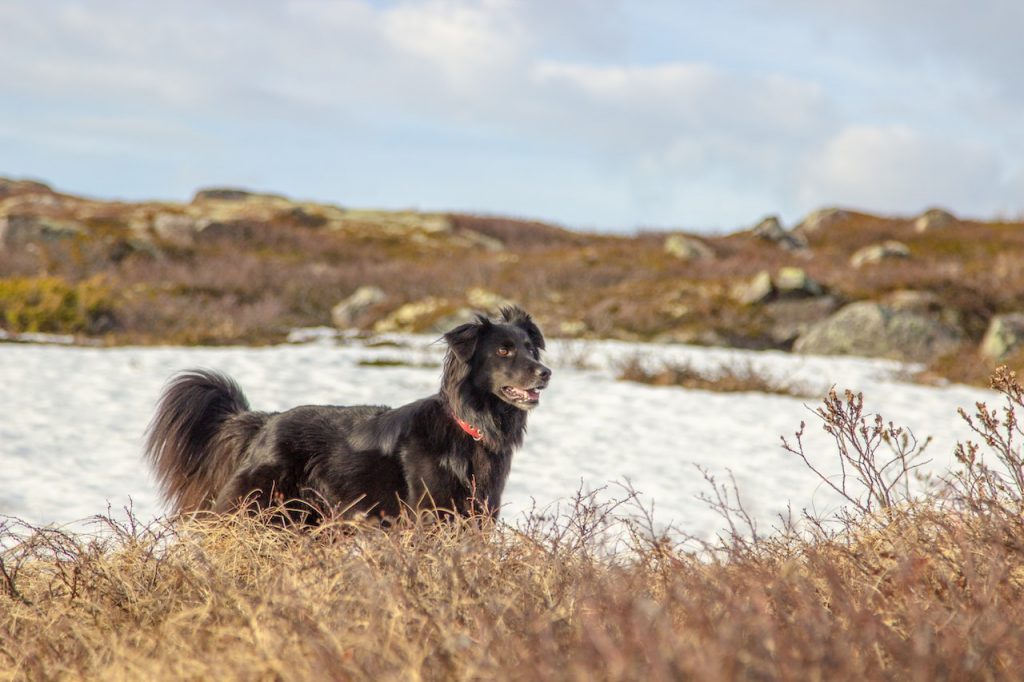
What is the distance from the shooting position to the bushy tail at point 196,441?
4.79 metres

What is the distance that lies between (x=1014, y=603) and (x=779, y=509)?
4.04 metres

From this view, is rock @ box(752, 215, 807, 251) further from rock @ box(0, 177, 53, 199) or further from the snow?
rock @ box(0, 177, 53, 199)

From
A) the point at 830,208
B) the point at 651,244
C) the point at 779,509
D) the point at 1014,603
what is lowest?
the point at 779,509

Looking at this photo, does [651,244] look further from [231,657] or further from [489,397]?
[231,657]

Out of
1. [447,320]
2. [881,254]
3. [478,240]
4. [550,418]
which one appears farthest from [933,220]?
[550,418]

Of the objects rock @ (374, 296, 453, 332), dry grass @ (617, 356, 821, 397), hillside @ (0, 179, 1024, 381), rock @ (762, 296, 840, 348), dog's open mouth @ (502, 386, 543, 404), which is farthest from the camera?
rock @ (374, 296, 453, 332)

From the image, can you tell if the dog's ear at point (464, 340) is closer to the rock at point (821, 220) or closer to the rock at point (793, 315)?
the rock at point (793, 315)

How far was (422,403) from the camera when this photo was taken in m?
4.75

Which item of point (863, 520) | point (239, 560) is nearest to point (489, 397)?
point (239, 560)

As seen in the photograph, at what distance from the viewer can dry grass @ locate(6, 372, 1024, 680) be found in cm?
216

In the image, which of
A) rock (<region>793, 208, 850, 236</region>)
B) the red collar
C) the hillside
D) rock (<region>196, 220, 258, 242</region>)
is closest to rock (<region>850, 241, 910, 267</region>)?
the hillside

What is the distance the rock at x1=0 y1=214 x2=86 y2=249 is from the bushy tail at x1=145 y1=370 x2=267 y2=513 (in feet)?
68.8

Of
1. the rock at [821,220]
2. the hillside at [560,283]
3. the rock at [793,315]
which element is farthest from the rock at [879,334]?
the rock at [821,220]

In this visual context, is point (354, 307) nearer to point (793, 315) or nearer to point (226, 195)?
point (793, 315)
